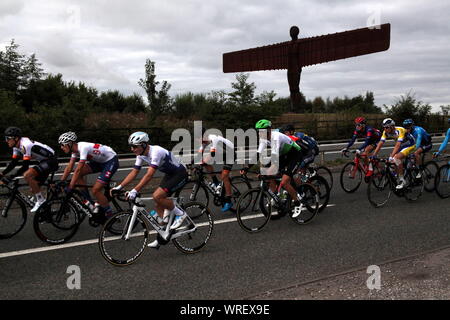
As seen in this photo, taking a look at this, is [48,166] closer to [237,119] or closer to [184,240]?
[184,240]

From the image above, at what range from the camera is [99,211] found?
6.53m

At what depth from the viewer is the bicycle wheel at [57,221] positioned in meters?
6.21

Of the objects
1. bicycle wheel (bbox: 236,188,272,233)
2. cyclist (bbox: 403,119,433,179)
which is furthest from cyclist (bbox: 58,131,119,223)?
cyclist (bbox: 403,119,433,179)

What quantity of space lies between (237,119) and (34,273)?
23833 millimetres

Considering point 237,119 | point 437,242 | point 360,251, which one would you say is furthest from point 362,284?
point 237,119

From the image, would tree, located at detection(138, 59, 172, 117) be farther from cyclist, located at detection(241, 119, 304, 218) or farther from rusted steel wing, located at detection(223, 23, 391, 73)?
cyclist, located at detection(241, 119, 304, 218)

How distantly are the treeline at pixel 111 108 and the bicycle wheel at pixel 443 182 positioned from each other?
48.9ft

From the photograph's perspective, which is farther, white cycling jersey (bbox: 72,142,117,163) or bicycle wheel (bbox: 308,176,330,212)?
bicycle wheel (bbox: 308,176,330,212)

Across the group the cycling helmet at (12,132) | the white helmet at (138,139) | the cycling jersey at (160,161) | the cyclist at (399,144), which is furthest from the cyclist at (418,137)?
the cycling helmet at (12,132)

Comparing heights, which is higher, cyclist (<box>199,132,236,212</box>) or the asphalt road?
cyclist (<box>199,132,236,212</box>)

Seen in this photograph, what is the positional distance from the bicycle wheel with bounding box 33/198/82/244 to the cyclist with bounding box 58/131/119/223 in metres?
0.30

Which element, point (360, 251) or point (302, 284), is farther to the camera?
point (360, 251)

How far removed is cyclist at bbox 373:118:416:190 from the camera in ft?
29.8

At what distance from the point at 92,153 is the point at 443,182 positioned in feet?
27.6
